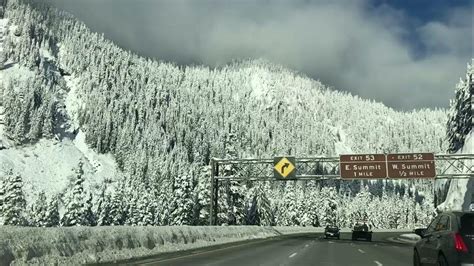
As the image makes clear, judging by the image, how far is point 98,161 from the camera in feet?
564

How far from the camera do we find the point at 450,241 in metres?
9.68

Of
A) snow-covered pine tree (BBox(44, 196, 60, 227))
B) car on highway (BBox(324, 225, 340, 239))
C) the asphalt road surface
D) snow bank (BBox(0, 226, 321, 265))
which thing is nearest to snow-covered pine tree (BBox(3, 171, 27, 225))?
snow-covered pine tree (BBox(44, 196, 60, 227))

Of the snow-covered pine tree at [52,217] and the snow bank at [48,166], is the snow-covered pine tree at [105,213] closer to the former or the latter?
the snow-covered pine tree at [52,217]

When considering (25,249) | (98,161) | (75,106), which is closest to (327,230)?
(25,249)

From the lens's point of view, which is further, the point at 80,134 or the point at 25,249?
the point at 80,134

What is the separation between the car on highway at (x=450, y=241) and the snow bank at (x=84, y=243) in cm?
909

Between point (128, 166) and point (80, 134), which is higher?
point (80, 134)

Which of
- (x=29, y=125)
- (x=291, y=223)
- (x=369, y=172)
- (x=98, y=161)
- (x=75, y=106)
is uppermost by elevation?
(x=75, y=106)

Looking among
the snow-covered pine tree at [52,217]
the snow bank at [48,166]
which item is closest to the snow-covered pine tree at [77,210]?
the snow-covered pine tree at [52,217]

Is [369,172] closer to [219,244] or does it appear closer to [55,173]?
[219,244]

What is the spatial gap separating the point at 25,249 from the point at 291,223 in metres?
97.0

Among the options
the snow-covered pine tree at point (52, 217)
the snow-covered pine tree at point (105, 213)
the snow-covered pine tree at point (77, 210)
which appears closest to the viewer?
the snow-covered pine tree at point (77, 210)

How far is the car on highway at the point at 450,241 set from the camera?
9.16 meters

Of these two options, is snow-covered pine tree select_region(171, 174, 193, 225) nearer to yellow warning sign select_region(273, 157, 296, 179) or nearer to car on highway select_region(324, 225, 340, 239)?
car on highway select_region(324, 225, 340, 239)
